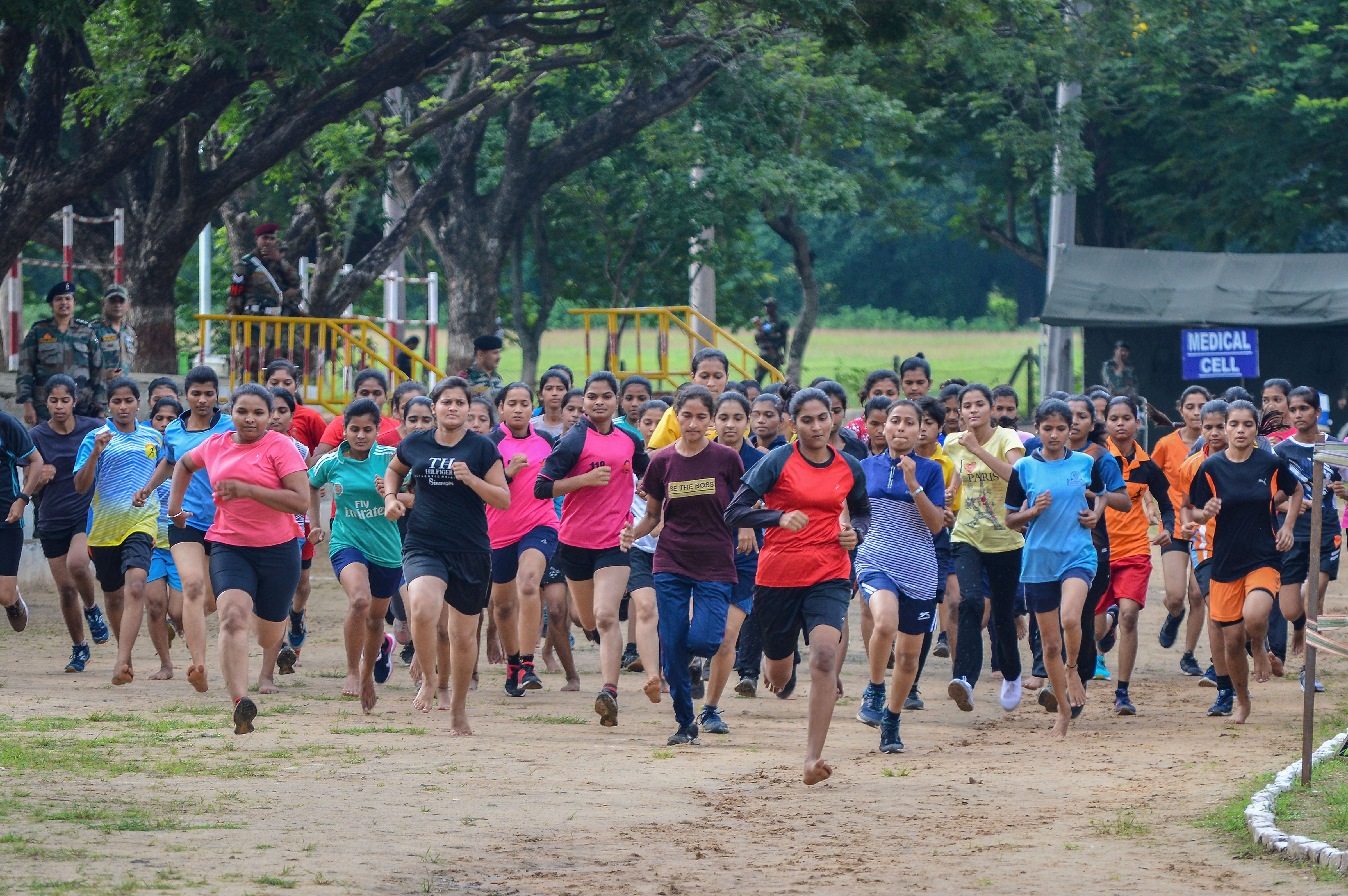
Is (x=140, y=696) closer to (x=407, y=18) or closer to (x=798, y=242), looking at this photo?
(x=407, y=18)

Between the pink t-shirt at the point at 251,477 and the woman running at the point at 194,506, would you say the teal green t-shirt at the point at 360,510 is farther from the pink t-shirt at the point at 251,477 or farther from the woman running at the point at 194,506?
the pink t-shirt at the point at 251,477

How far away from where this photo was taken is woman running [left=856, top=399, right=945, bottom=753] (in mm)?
8633

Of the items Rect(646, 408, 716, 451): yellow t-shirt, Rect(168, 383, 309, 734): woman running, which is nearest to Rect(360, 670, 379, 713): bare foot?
Rect(168, 383, 309, 734): woman running

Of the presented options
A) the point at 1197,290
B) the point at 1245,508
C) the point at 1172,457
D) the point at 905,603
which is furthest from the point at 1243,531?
the point at 1197,290

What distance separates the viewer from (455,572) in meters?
8.80

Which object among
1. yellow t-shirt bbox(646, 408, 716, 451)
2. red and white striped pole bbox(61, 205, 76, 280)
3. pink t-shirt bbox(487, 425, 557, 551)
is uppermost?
red and white striped pole bbox(61, 205, 76, 280)

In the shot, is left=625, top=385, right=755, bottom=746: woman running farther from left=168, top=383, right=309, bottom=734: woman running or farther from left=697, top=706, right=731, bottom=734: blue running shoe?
left=168, top=383, right=309, bottom=734: woman running

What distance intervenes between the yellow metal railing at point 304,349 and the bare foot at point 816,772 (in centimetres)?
1121

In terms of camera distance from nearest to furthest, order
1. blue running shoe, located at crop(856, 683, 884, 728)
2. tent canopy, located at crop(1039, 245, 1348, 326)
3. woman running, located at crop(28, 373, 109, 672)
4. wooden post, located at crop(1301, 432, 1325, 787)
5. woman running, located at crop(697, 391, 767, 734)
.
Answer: wooden post, located at crop(1301, 432, 1325, 787), woman running, located at crop(697, 391, 767, 734), blue running shoe, located at crop(856, 683, 884, 728), woman running, located at crop(28, 373, 109, 672), tent canopy, located at crop(1039, 245, 1348, 326)

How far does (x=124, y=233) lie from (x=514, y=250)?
11074 mm

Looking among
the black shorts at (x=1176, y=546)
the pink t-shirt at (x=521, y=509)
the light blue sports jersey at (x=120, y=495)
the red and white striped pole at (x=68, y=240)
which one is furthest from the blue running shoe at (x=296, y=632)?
the red and white striped pole at (x=68, y=240)

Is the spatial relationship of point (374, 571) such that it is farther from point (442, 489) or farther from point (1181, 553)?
point (1181, 553)

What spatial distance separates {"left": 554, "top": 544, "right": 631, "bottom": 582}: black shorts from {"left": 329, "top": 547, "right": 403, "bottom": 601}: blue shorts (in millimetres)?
967

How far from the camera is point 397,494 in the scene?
8.83 metres
